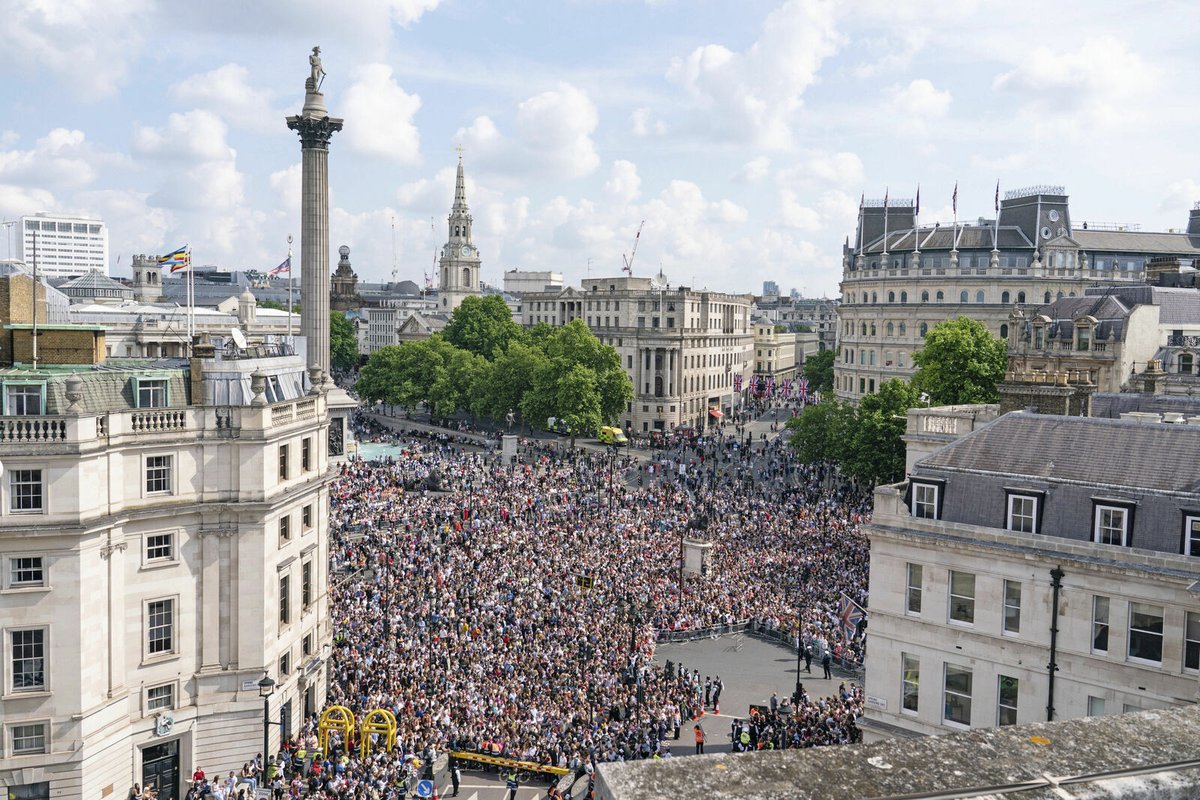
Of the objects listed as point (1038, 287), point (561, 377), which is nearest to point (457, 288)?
point (561, 377)

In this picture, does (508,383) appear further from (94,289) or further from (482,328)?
(94,289)

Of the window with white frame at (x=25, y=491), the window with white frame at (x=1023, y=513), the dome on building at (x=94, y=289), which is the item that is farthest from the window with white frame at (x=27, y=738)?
the dome on building at (x=94, y=289)

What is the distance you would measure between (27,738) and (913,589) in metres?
24.1

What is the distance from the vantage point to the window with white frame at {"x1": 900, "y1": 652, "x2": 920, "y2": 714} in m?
27.8

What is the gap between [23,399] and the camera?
90.8ft

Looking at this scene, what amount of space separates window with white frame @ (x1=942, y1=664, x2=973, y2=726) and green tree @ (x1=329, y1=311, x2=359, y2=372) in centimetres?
15441

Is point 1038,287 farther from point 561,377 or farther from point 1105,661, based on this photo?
point 1105,661

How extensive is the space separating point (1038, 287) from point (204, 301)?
402 ft

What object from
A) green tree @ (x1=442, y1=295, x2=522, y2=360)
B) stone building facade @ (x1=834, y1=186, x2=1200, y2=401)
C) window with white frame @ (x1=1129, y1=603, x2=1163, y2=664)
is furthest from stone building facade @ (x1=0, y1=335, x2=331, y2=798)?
green tree @ (x1=442, y1=295, x2=522, y2=360)

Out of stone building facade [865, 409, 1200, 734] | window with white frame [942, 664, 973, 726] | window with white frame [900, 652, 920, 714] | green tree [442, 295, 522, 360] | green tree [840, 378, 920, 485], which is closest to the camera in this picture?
stone building facade [865, 409, 1200, 734]

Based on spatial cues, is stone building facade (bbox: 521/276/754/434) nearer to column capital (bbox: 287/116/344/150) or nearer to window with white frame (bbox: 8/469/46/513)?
column capital (bbox: 287/116/344/150)

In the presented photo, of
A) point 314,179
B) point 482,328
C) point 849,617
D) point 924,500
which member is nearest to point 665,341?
point 482,328

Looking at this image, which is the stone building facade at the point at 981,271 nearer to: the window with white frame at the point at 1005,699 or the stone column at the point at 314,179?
the stone column at the point at 314,179

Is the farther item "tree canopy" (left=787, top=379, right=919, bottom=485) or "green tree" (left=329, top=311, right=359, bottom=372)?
"green tree" (left=329, top=311, right=359, bottom=372)
